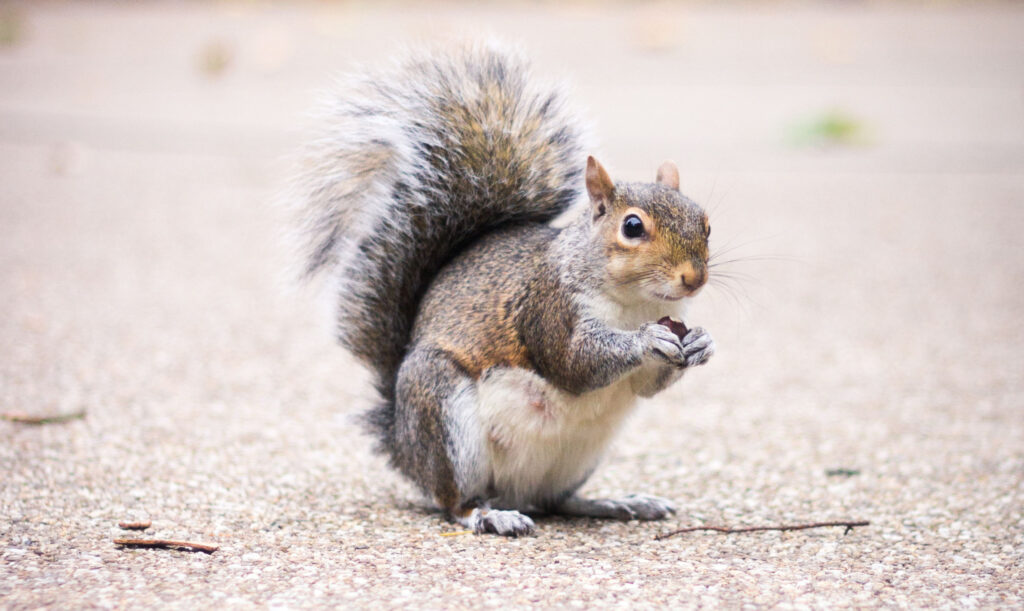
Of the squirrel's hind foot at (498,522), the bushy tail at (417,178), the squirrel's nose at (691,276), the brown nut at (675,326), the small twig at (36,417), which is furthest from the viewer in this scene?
the small twig at (36,417)

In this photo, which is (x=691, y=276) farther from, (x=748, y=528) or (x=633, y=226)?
(x=748, y=528)

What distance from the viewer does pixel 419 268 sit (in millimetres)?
2250

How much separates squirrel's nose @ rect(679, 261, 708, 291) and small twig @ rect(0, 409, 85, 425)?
5.70 feet

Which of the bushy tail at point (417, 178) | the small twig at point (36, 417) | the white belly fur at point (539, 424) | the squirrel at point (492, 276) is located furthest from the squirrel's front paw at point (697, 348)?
the small twig at point (36, 417)

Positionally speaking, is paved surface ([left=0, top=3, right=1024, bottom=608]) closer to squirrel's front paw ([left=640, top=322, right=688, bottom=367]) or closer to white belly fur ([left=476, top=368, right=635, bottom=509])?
white belly fur ([left=476, top=368, right=635, bottom=509])

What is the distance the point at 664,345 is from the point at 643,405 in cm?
80

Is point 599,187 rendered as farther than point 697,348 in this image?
Yes

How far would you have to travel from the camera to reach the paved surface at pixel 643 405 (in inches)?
73.0

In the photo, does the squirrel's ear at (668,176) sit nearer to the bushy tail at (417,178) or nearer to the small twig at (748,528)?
the bushy tail at (417,178)

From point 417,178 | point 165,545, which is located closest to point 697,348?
point 417,178

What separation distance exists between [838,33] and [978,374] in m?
5.87

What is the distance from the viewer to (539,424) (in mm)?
1989

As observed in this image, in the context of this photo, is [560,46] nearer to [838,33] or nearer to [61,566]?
[838,33]

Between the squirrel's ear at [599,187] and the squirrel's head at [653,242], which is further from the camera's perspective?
the squirrel's ear at [599,187]
